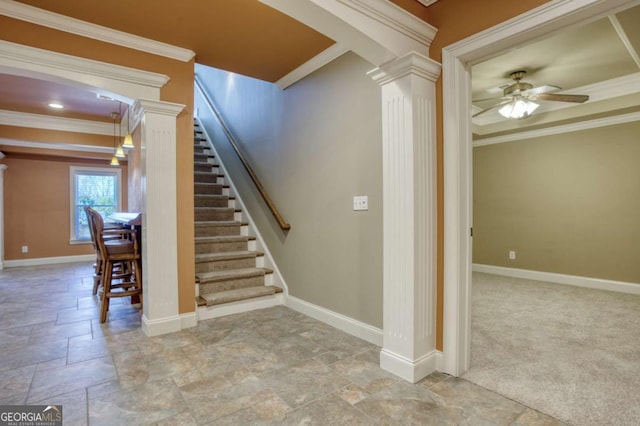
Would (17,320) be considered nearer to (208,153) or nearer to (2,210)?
(208,153)

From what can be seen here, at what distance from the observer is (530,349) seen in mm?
2494

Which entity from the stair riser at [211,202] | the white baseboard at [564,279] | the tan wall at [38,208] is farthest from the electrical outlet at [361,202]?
the tan wall at [38,208]

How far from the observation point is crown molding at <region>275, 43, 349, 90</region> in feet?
9.45

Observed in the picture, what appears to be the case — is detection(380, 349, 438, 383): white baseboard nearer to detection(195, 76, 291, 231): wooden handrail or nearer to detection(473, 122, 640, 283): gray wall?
detection(195, 76, 291, 231): wooden handrail

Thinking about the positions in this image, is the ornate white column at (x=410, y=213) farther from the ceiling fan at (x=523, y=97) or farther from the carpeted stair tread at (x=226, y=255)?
the carpeted stair tread at (x=226, y=255)

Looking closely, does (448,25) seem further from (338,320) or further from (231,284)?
(231,284)

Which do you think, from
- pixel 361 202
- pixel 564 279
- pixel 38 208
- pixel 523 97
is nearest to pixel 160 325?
pixel 361 202

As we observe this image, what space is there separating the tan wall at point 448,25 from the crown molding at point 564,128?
11.4 ft

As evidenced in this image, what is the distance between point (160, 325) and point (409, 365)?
6.74ft

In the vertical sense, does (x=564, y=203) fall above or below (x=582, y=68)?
below

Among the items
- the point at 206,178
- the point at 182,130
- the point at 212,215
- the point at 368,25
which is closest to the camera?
the point at 368,25

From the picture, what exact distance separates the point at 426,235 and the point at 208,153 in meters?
4.68

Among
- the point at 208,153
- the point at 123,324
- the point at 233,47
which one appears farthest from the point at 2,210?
the point at 233,47

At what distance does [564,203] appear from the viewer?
4602mm
